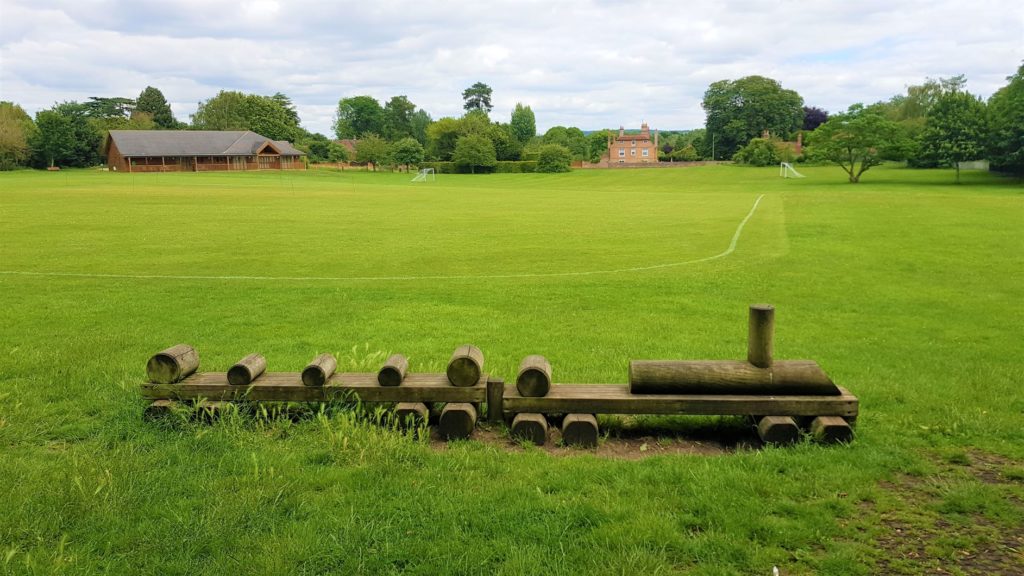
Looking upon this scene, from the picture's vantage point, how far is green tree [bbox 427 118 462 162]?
117 m

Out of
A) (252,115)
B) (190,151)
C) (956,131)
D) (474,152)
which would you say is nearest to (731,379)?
(956,131)

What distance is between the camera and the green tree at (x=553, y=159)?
346ft

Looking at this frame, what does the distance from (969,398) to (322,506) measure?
6252 mm

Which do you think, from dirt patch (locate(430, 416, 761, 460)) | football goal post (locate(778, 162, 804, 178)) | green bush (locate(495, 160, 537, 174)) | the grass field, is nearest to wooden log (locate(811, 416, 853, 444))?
the grass field

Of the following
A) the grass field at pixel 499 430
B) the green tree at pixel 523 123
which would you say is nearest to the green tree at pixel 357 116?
the green tree at pixel 523 123

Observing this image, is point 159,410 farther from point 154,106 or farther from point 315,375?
point 154,106

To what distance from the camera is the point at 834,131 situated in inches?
2645

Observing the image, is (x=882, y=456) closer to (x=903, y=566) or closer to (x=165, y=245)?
(x=903, y=566)

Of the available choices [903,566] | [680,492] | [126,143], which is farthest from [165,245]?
[126,143]

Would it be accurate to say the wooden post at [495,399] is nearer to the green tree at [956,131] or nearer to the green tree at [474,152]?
the green tree at [956,131]

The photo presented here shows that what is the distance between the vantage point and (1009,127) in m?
61.6

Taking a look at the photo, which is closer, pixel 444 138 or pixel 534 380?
pixel 534 380

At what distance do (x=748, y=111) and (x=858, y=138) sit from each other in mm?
61540

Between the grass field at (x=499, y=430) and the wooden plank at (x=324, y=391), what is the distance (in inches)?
7.6
